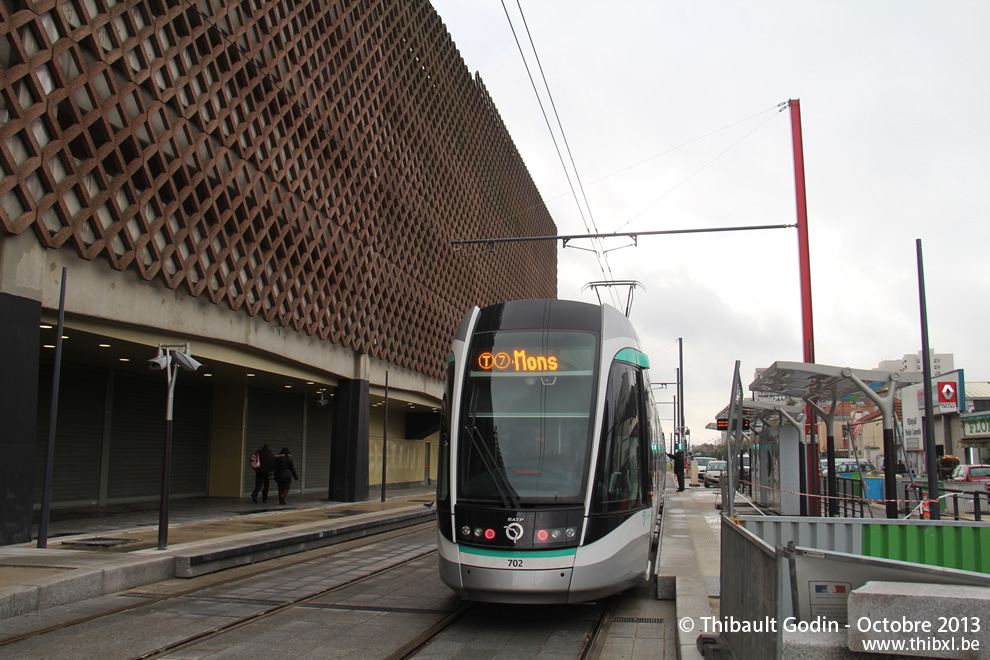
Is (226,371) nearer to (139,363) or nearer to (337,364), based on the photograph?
(139,363)

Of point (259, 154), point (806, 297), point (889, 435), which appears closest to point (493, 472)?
point (889, 435)

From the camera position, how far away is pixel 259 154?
61.1ft

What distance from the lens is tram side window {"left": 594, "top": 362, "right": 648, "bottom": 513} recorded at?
7.85 m

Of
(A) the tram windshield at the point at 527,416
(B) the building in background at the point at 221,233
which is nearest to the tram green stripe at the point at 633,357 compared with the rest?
(A) the tram windshield at the point at 527,416

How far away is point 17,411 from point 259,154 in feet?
29.2

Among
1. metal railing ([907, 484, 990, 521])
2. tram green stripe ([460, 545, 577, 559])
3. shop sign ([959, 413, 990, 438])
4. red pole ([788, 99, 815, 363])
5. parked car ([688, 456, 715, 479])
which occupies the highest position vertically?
red pole ([788, 99, 815, 363])

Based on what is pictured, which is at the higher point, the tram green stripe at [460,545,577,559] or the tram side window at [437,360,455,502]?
the tram side window at [437,360,455,502]

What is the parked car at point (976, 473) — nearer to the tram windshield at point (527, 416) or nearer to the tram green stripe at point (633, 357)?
the tram green stripe at point (633, 357)

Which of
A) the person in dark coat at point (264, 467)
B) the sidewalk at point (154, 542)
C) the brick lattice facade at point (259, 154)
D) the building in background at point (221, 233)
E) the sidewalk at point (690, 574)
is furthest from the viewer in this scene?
the person in dark coat at point (264, 467)

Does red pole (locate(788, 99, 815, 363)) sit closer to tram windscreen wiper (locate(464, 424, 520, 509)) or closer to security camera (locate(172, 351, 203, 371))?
tram windscreen wiper (locate(464, 424, 520, 509))

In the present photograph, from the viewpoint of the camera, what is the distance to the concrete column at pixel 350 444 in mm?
23344

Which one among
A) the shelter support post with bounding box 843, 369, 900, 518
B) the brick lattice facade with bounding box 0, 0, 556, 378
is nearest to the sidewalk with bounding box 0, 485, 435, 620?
the brick lattice facade with bounding box 0, 0, 556, 378

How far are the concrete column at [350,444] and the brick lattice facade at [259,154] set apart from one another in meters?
1.51

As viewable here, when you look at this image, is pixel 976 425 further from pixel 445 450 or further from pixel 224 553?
pixel 445 450
